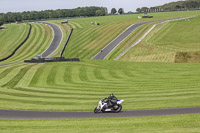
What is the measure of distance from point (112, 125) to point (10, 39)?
114346 millimetres

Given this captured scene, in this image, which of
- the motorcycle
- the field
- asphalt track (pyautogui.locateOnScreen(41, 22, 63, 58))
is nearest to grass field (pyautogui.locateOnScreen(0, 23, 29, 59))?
asphalt track (pyautogui.locateOnScreen(41, 22, 63, 58))

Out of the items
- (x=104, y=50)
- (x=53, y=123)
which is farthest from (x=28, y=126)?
(x=104, y=50)

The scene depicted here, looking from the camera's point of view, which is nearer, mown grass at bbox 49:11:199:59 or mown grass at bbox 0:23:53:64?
mown grass at bbox 49:11:199:59

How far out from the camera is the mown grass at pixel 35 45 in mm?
102188

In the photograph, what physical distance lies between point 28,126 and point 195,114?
44.9 feet

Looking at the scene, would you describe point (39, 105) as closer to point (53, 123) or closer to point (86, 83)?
point (53, 123)

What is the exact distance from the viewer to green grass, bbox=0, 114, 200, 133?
20812 millimetres

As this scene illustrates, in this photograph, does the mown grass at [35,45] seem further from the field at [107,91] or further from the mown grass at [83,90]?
the mown grass at [83,90]

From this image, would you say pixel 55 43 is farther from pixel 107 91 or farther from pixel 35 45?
pixel 107 91

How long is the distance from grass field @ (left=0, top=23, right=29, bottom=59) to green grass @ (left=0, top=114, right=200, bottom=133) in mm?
84102

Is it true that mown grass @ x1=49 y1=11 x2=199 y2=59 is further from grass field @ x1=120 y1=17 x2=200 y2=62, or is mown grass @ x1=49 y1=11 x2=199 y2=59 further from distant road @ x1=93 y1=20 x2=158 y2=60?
grass field @ x1=120 y1=17 x2=200 y2=62

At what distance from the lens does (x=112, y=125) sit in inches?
886

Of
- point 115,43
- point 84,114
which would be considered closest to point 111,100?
point 84,114

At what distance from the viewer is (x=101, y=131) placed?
68.9ft
